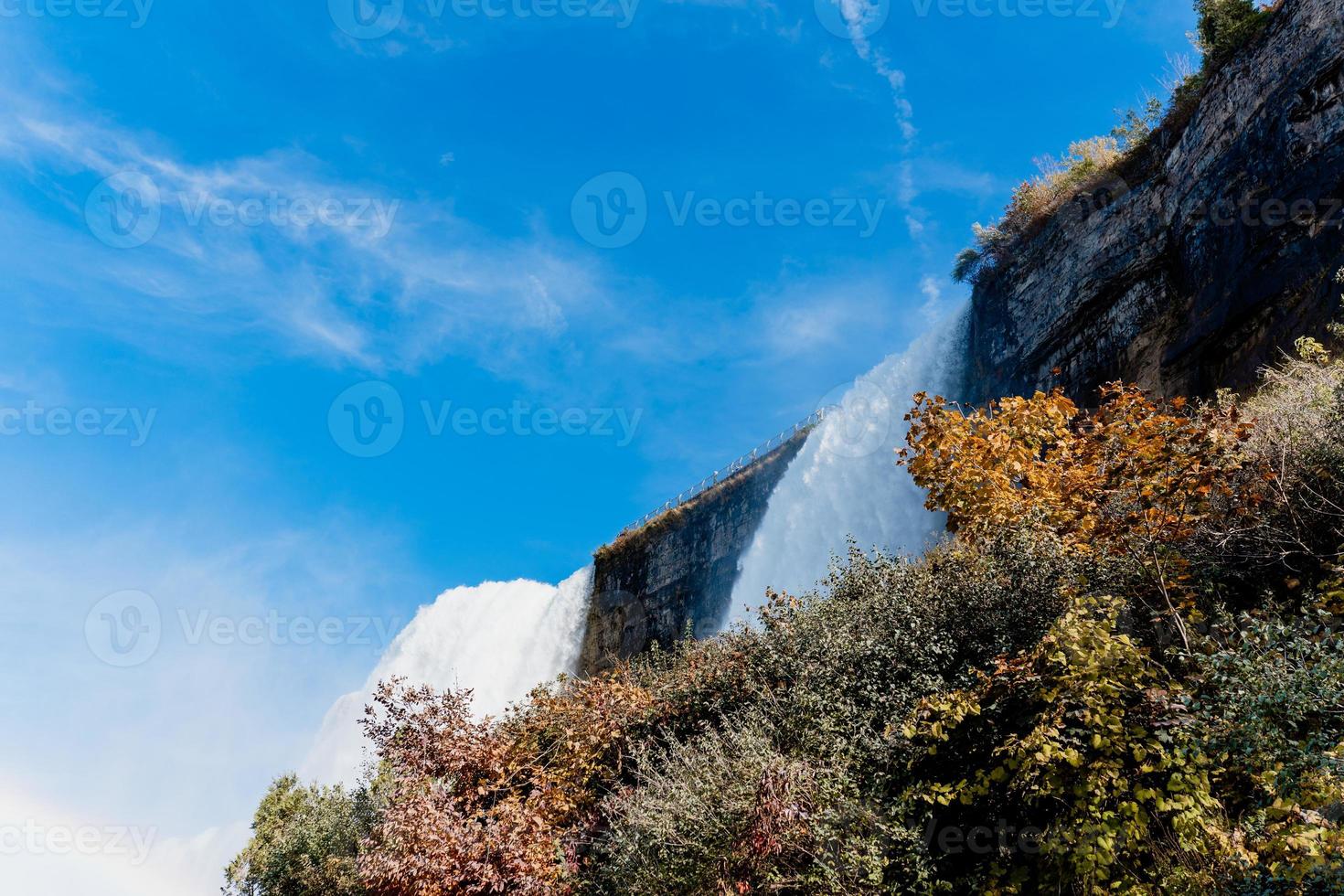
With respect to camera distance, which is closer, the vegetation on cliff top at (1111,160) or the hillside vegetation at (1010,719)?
the hillside vegetation at (1010,719)

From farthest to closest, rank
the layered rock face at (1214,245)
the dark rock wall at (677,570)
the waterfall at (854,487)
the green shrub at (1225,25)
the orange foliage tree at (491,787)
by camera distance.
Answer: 1. the dark rock wall at (677,570)
2. the waterfall at (854,487)
3. the green shrub at (1225,25)
4. the layered rock face at (1214,245)
5. the orange foliage tree at (491,787)

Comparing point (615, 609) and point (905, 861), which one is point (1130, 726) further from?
point (615, 609)

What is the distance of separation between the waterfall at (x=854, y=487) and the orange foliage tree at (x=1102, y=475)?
16901 millimetres

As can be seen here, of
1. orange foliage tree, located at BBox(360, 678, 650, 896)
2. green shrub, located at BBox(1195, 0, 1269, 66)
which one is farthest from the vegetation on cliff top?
orange foliage tree, located at BBox(360, 678, 650, 896)

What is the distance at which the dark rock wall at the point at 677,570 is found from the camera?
1432 inches

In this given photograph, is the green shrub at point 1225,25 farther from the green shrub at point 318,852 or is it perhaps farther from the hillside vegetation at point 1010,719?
the green shrub at point 318,852

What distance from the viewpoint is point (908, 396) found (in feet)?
98.3

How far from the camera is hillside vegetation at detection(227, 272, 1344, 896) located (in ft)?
17.4

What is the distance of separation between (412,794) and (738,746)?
17.4 feet

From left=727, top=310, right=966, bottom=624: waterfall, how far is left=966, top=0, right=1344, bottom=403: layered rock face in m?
4.86

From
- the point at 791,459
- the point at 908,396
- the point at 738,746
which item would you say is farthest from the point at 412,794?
the point at 791,459

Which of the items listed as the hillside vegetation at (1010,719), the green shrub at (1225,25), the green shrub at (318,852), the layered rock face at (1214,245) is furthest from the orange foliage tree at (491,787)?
the green shrub at (1225,25)

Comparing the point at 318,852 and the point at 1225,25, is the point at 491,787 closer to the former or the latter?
the point at 318,852

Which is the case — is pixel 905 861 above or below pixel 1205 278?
below
